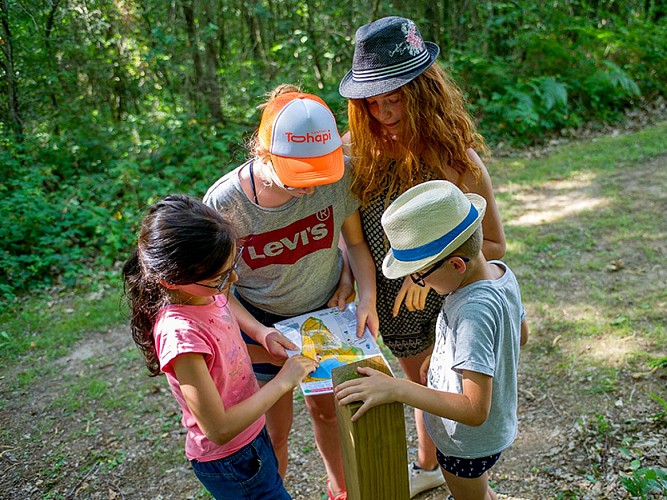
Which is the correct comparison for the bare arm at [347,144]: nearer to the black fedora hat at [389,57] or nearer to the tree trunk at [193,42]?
the black fedora hat at [389,57]

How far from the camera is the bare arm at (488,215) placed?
2.20m

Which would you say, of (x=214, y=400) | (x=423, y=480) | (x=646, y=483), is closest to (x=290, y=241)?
(x=214, y=400)

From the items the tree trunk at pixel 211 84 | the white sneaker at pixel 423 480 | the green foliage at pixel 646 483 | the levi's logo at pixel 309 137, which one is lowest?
the white sneaker at pixel 423 480

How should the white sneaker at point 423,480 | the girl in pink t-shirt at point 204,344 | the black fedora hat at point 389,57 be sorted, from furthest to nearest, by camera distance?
the white sneaker at point 423,480 → the black fedora hat at point 389,57 → the girl in pink t-shirt at point 204,344

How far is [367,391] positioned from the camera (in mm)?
1466

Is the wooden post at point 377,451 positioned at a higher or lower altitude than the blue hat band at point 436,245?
lower

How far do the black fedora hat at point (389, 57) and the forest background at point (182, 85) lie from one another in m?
4.07

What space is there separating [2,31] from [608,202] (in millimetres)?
6829

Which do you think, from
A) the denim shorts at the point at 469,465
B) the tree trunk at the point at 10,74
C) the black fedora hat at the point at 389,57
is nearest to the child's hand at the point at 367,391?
the denim shorts at the point at 469,465

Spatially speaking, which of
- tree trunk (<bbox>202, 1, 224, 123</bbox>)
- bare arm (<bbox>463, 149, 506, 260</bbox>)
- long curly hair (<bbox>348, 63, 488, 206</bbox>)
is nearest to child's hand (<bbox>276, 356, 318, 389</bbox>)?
long curly hair (<bbox>348, 63, 488, 206</bbox>)

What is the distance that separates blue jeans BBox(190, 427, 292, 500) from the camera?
76.7 inches

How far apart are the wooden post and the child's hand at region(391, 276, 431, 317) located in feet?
2.71

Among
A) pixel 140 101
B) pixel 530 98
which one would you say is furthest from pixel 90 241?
pixel 530 98

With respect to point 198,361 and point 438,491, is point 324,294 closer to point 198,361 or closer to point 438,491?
point 198,361
